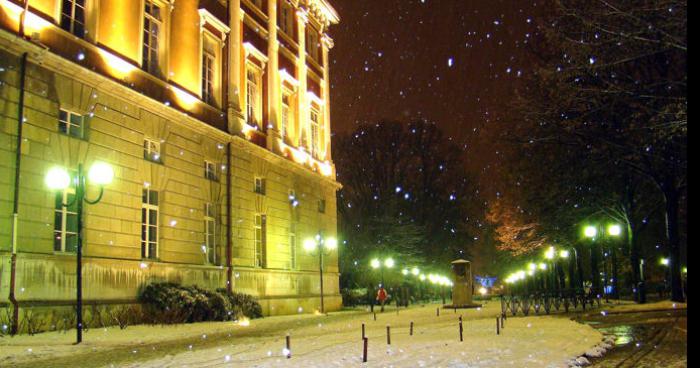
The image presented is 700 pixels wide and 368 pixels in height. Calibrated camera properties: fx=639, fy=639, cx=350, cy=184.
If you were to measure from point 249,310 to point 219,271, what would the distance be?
88.0 inches

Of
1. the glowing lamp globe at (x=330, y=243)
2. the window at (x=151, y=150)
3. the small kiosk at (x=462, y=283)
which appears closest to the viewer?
the window at (x=151, y=150)

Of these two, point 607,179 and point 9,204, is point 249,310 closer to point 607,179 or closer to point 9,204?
point 9,204

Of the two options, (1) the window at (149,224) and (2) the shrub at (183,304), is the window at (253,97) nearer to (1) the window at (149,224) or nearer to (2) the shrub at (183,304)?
(1) the window at (149,224)

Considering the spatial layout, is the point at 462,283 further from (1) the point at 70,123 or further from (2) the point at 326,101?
(1) the point at 70,123

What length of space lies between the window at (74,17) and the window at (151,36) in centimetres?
356

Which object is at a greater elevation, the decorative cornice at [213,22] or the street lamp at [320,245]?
the decorative cornice at [213,22]

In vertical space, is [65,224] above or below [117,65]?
below

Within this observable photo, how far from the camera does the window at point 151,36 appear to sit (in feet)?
84.9

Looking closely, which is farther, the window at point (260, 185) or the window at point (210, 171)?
the window at point (260, 185)

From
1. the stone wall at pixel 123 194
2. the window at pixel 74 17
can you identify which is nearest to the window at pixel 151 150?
the stone wall at pixel 123 194

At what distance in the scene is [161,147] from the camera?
25.5 meters

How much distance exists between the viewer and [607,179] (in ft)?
120

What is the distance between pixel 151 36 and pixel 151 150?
4.96 metres

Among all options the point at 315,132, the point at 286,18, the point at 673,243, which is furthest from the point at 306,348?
the point at 315,132
